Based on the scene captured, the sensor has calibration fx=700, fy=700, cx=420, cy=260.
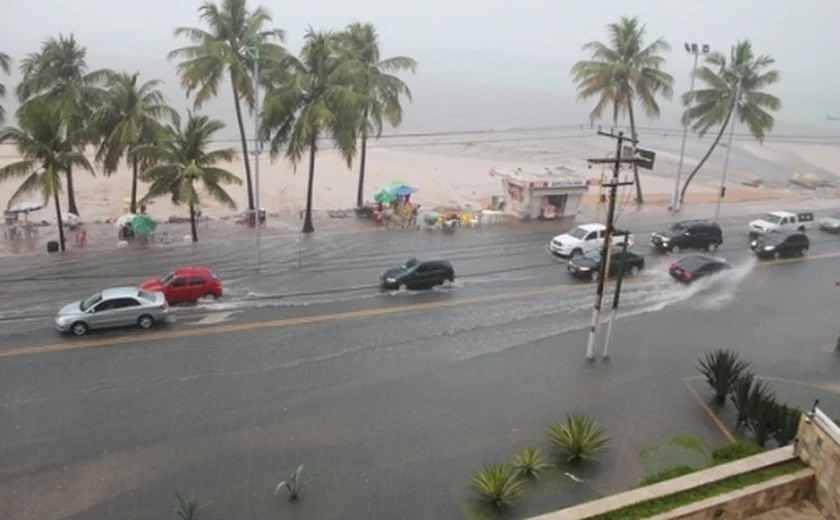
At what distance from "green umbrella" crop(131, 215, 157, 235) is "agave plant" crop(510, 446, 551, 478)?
78.4ft

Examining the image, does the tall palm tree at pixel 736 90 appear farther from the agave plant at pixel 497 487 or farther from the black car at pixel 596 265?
the agave plant at pixel 497 487

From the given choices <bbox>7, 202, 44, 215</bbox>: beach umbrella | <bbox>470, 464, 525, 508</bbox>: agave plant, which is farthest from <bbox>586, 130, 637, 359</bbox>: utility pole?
<bbox>7, 202, 44, 215</bbox>: beach umbrella

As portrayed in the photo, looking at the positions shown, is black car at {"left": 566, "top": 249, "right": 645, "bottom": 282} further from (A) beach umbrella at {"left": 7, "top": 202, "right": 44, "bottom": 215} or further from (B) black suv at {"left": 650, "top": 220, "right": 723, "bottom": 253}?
(A) beach umbrella at {"left": 7, "top": 202, "right": 44, "bottom": 215}

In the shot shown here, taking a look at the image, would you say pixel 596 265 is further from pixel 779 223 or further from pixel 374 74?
pixel 374 74

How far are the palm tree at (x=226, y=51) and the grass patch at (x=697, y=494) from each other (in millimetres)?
29229

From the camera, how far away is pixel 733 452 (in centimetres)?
Answer: 1563

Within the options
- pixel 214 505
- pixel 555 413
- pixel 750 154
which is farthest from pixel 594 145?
pixel 214 505

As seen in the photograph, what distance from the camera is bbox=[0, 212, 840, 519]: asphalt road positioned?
14539 millimetres

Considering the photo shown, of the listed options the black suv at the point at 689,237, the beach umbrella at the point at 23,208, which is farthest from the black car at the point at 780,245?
the beach umbrella at the point at 23,208

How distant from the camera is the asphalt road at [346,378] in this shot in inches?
572

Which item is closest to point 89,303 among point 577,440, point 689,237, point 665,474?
point 577,440

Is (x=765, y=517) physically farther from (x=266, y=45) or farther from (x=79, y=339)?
(x=266, y=45)

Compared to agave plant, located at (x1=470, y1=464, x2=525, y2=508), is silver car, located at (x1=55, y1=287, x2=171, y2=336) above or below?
above

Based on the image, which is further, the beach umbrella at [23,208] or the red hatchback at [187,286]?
the beach umbrella at [23,208]
